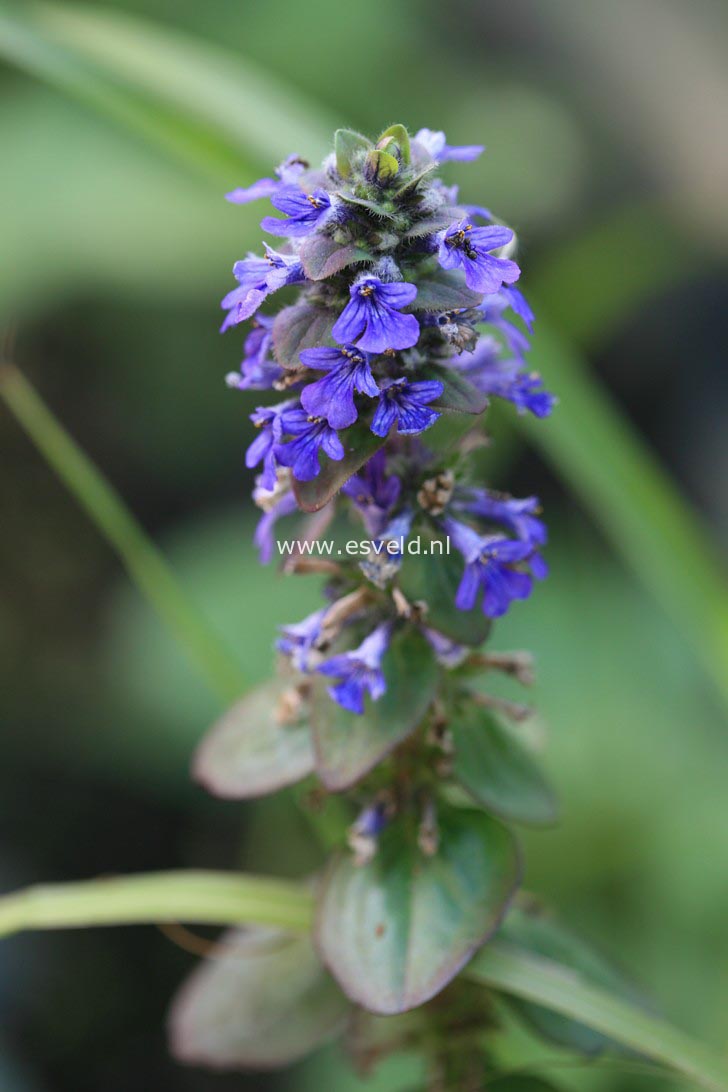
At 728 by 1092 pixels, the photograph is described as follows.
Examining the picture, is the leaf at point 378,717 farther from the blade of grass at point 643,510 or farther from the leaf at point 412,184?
the blade of grass at point 643,510

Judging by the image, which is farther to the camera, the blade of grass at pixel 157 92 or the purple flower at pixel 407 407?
the blade of grass at pixel 157 92

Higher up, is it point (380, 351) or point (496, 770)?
point (380, 351)

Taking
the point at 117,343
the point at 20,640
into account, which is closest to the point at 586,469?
the point at 20,640

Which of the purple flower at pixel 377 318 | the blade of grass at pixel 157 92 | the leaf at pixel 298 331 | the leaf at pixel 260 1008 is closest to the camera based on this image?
the purple flower at pixel 377 318

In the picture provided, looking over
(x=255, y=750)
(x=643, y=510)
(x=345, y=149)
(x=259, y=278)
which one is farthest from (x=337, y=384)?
(x=643, y=510)

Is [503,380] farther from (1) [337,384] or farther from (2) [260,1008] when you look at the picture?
(2) [260,1008]

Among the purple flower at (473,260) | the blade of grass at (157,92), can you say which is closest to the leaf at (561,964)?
the purple flower at (473,260)

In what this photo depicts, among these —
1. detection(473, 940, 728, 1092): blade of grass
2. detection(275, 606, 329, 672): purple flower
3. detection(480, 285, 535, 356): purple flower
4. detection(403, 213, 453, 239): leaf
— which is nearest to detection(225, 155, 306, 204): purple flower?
detection(403, 213, 453, 239): leaf

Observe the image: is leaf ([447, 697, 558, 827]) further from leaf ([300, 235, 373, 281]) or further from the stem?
leaf ([300, 235, 373, 281])
